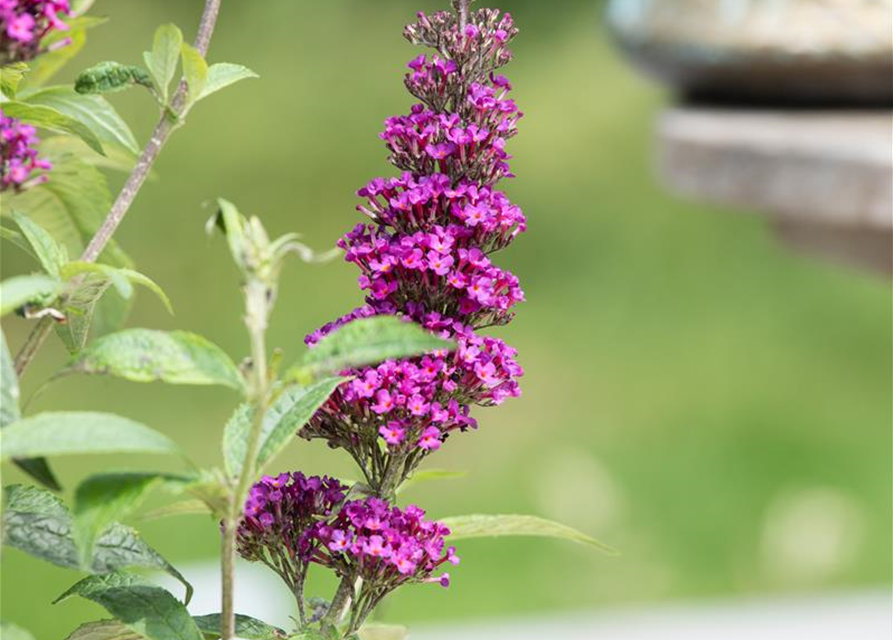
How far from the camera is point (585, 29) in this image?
217 inches

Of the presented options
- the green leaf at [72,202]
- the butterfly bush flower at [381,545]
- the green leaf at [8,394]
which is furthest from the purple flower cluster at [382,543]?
the green leaf at [72,202]

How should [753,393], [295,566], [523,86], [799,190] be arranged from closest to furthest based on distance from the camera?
[295,566]
[799,190]
[753,393]
[523,86]

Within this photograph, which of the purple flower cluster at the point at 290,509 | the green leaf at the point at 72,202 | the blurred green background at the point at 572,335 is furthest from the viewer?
the blurred green background at the point at 572,335

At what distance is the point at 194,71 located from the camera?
466mm

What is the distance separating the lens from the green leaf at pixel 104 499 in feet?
1.19

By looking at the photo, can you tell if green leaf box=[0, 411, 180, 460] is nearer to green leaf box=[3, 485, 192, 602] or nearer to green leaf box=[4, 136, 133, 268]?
green leaf box=[3, 485, 192, 602]

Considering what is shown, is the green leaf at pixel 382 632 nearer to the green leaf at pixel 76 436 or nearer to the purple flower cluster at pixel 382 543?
the purple flower cluster at pixel 382 543

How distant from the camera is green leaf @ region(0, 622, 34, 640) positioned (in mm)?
390

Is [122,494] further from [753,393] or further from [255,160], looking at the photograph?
[255,160]

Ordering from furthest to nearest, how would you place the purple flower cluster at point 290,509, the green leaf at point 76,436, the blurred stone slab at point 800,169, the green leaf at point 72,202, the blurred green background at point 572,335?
the blurred green background at point 572,335 → the blurred stone slab at point 800,169 → the green leaf at point 72,202 → the purple flower cluster at point 290,509 → the green leaf at point 76,436

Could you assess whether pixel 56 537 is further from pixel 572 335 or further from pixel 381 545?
pixel 572 335

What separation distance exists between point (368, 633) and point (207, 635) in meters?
0.08

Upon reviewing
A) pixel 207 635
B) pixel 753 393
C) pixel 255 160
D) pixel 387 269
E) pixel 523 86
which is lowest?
pixel 207 635

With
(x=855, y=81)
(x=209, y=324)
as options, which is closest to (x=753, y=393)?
(x=209, y=324)
